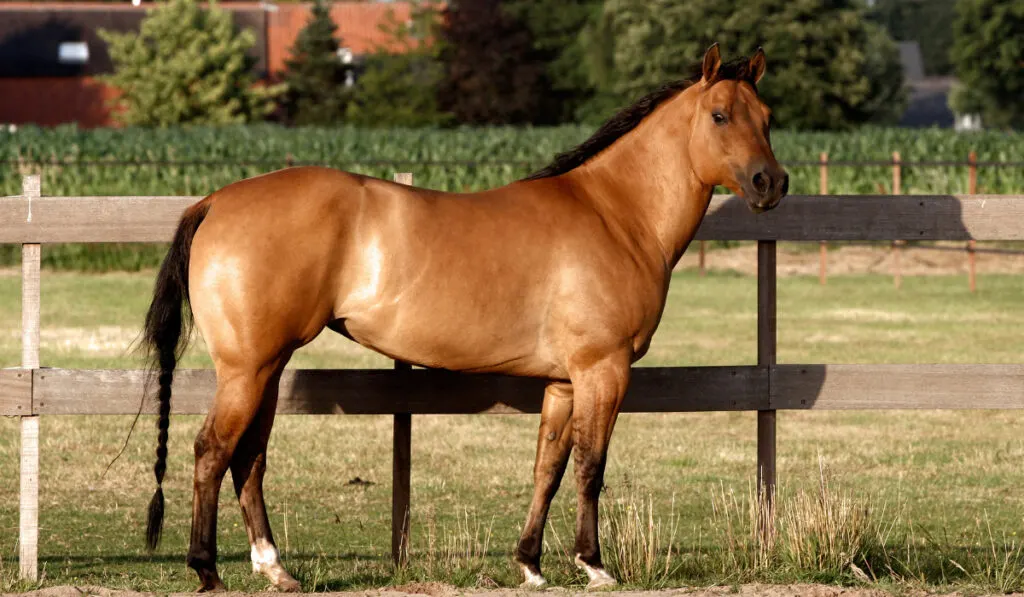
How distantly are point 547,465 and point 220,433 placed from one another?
1.30 metres

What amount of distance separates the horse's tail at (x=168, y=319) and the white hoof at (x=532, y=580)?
142 centimetres

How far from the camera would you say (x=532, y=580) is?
224 inches

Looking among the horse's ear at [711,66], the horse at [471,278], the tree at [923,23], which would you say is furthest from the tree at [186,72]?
the tree at [923,23]

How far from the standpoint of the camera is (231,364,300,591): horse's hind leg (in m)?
5.53

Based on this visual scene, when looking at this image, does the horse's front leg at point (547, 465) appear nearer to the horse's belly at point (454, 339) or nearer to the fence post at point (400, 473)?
the horse's belly at point (454, 339)

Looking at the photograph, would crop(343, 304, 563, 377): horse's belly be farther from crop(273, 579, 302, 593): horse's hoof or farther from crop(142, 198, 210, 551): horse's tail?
crop(273, 579, 302, 593): horse's hoof

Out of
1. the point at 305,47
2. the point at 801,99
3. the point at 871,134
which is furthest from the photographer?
the point at 305,47

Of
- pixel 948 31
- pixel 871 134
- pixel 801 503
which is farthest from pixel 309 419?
pixel 948 31

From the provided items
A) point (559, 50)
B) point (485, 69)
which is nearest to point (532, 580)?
point (485, 69)

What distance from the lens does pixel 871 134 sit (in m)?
43.8

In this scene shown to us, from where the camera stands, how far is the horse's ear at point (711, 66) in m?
5.57

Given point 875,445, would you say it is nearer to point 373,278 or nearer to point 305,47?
point 373,278

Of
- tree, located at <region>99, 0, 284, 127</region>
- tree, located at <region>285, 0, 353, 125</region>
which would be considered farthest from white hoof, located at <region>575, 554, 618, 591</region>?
tree, located at <region>285, 0, 353, 125</region>

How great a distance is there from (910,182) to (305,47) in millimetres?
35818
